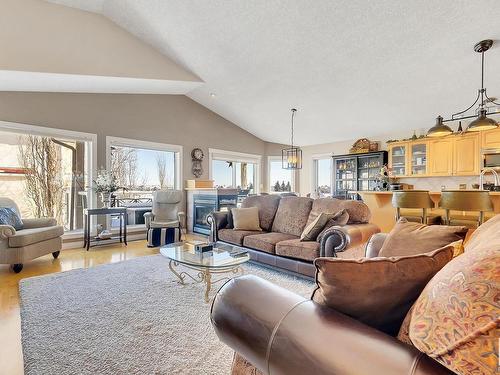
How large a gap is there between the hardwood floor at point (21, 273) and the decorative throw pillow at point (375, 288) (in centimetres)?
194

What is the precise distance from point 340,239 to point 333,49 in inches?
105

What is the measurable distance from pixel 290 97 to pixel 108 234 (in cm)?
426

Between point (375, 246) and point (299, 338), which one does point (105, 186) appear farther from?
point (299, 338)

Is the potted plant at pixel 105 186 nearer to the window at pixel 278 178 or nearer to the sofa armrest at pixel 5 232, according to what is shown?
the sofa armrest at pixel 5 232

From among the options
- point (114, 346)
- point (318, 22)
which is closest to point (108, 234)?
point (114, 346)

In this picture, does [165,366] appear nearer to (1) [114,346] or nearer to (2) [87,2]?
(1) [114,346]

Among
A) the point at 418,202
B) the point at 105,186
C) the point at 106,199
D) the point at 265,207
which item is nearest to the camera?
the point at 418,202

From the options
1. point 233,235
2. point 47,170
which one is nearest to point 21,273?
point 47,170

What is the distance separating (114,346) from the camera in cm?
179

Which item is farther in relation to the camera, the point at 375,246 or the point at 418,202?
the point at 418,202

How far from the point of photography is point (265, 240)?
321 cm

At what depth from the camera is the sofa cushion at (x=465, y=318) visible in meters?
0.54

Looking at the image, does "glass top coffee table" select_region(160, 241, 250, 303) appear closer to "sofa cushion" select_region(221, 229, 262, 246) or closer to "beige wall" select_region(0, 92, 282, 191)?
"sofa cushion" select_region(221, 229, 262, 246)

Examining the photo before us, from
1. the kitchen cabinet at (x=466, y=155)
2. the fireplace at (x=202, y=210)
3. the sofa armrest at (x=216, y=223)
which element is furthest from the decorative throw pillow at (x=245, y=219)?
the kitchen cabinet at (x=466, y=155)
